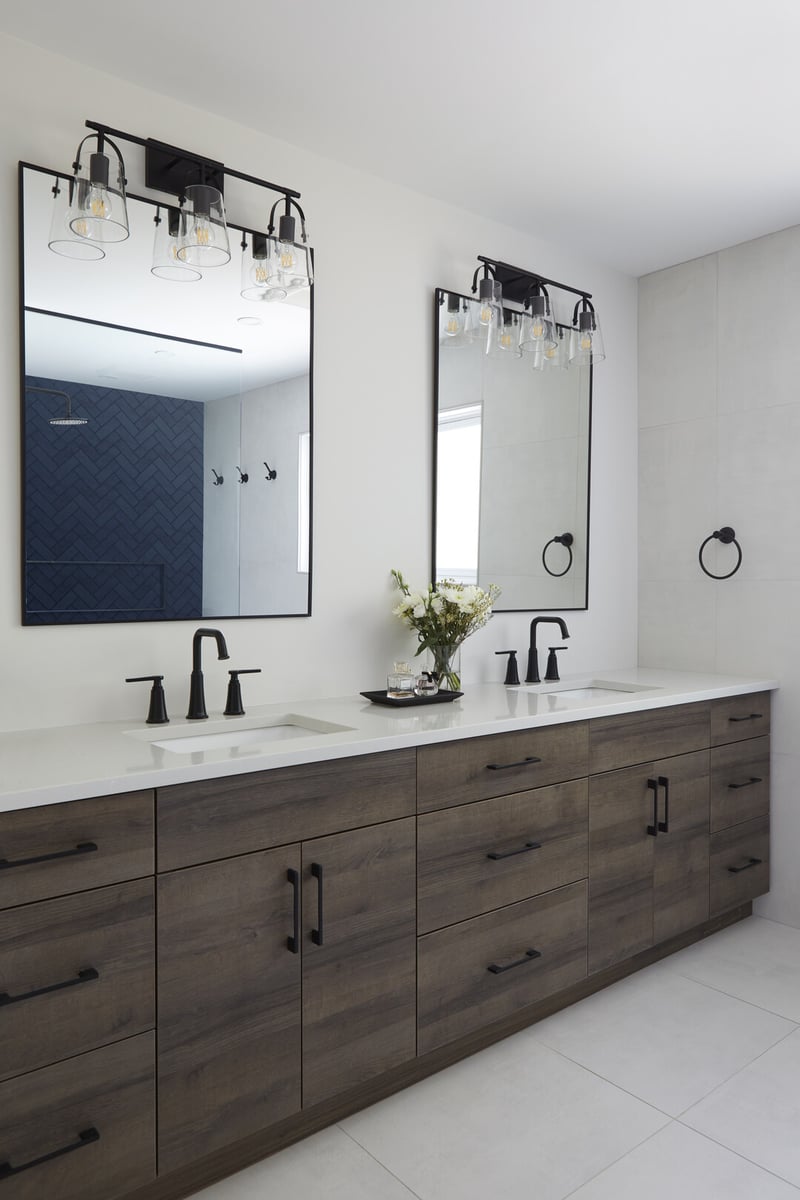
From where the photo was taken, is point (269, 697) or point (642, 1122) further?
point (269, 697)

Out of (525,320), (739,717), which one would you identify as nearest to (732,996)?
(739,717)

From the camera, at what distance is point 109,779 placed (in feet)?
4.99

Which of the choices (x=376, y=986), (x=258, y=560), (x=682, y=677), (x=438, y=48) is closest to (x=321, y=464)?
(x=258, y=560)

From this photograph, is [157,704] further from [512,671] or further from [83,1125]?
[512,671]

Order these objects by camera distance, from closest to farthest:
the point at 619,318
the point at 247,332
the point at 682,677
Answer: the point at 247,332
the point at 682,677
the point at 619,318

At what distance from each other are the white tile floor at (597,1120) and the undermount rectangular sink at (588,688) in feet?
3.13

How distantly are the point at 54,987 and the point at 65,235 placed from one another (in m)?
1.60

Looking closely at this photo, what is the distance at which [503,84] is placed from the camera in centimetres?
217

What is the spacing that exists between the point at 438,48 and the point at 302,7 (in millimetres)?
346

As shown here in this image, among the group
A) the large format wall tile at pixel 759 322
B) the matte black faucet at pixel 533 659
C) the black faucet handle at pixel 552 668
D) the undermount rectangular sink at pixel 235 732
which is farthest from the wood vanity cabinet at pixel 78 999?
the large format wall tile at pixel 759 322

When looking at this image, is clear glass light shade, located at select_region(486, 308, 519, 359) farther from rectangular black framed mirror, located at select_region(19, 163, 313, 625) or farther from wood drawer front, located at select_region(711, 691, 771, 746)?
wood drawer front, located at select_region(711, 691, 771, 746)

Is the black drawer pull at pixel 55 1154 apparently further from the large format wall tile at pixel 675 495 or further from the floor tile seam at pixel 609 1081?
the large format wall tile at pixel 675 495

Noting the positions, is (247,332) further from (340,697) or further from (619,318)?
(619,318)

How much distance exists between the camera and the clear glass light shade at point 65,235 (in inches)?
75.2
